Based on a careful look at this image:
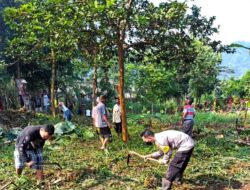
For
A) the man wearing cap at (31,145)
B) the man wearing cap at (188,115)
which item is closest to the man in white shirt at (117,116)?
the man wearing cap at (188,115)

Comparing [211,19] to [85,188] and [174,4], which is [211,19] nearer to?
[174,4]

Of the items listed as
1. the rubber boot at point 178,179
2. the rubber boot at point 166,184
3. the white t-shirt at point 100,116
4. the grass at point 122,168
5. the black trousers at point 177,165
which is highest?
the white t-shirt at point 100,116

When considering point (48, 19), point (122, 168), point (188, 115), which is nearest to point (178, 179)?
point (122, 168)

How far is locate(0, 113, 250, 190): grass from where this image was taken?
7.67 m

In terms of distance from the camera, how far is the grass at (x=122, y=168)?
25.2 ft

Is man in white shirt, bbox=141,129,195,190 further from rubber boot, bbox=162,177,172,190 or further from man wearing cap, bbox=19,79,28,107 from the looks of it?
man wearing cap, bbox=19,79,28,107

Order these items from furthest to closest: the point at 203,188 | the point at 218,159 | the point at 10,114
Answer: the point at 10,114 < the point at 218,159 < the point at 203,188

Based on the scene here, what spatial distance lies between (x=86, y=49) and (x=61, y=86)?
1326 centimetres

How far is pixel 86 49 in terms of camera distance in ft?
43.7

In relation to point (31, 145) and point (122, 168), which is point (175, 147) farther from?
point (31, 145)

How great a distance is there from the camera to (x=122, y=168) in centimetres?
874

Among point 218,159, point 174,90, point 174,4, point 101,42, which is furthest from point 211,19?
point 174,90

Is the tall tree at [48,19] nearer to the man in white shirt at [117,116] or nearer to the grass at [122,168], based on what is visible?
the man in white shirt at [117,116]

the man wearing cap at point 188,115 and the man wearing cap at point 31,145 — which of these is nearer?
the man wearing cap at point 31,145
